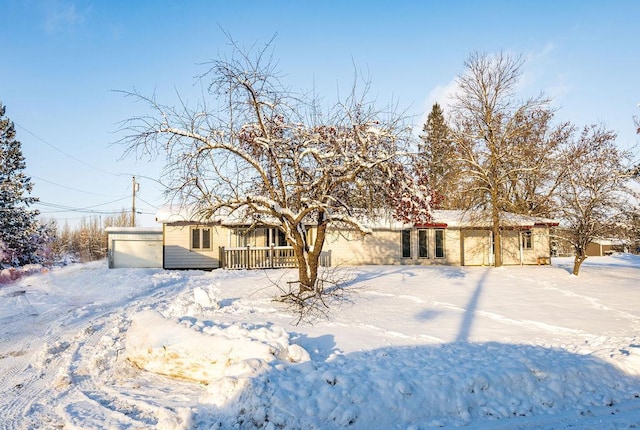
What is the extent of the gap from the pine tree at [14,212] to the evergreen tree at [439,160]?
21.7 meters

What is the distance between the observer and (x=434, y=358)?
640cm

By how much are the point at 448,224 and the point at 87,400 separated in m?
19.8

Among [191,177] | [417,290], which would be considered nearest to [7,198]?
[191,177]

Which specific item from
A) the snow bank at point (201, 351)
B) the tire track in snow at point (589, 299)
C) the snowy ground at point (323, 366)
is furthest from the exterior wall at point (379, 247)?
the snow bank at point (201, 351)

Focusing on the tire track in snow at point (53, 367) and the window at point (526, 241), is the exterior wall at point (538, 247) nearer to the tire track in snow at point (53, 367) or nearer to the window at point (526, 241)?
the window at point (526, 241)

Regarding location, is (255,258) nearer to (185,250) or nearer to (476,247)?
(185,250)

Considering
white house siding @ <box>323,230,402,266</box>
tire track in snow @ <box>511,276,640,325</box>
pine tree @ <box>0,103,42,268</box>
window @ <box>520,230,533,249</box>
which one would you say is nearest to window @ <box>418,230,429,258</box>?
white house siding @ <box>323,230,402,266</box>

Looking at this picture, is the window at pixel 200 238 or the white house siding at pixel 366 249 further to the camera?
the white house siding at pixel 366 249

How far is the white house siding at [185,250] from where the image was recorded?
2028 cm

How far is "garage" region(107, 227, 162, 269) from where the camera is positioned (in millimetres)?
22172

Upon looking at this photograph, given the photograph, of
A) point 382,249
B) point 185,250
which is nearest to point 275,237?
point 185,250

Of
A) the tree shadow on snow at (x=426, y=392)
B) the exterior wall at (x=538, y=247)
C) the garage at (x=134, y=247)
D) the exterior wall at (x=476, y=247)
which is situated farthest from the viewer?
the exterior wall at (x=538, y=247)

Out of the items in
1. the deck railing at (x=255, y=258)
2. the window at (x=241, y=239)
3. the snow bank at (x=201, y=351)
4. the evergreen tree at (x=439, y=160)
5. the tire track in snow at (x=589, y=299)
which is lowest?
the tire track in snow at (x=589, y=299)

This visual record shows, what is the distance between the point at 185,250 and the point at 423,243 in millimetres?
12410
